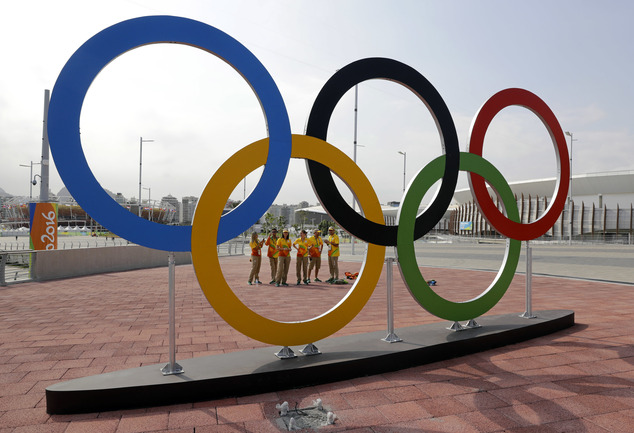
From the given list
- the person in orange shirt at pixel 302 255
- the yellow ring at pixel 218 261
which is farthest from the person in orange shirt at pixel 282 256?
the yellow ring at pixel 218 261

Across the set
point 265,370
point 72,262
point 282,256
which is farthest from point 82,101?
point 72,262

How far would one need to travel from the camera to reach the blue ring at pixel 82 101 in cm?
379

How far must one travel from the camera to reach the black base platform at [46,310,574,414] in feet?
12.1

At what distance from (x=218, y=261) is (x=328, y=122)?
2.03m

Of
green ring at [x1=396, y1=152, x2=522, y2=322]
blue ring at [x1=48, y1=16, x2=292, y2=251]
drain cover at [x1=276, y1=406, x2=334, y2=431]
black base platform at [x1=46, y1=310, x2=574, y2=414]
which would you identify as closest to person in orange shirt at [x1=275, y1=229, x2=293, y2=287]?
black base platform at [x1=46, y1=310, x2=574, y2=414]

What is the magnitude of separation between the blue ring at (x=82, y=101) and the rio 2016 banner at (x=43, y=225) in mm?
10761

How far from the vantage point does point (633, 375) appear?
4566 millimetres

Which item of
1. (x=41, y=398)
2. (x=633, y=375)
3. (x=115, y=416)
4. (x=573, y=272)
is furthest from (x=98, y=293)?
(x=573, y=272)

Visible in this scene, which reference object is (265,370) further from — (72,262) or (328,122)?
(72,262)

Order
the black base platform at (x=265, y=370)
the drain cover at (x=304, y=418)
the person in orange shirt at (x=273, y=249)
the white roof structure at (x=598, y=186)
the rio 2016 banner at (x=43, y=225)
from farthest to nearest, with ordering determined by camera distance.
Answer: the white roof structure at (x=598, y=186) → the rio 2016 banner at (x=43, y=225) → the person in orange shirt at (x=273, y=249) → the black base platform at (x=265, y=370) → the drain cover at (x=304, y=418)

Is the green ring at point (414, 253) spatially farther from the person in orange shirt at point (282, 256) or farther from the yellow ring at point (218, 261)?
the person in orange shirt at point (282, 256)

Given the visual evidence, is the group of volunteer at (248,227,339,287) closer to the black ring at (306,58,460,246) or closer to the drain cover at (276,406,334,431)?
the black ring at (306,58,460,246)

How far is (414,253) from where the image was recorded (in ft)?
17.4

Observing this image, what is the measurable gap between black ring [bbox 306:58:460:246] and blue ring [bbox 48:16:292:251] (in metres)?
0.44
